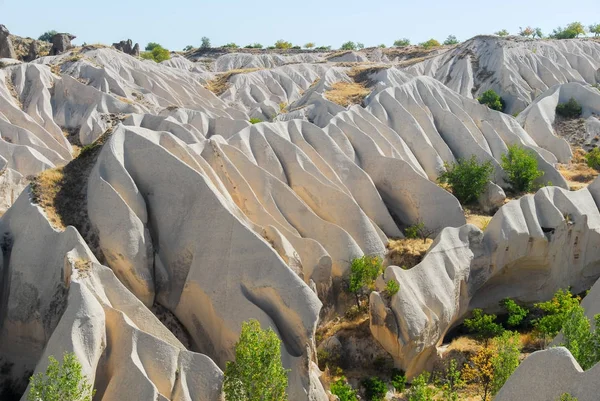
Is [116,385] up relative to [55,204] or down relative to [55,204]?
down

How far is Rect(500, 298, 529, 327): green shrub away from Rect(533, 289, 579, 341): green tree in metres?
0.53

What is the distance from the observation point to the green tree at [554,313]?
22.0m

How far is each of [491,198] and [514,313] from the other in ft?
29.1

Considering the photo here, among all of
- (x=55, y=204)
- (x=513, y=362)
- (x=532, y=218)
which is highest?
(x=55, y=204)

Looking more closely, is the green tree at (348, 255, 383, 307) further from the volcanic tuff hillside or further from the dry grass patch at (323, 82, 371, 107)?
the dry grass patch at (323, 82, 371, 107)

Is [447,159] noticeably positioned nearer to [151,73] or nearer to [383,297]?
[383,297]

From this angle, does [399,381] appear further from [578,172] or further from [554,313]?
[578,172]

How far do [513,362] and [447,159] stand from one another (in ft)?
63.2

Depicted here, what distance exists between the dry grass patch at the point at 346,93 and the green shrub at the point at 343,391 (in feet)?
87.6

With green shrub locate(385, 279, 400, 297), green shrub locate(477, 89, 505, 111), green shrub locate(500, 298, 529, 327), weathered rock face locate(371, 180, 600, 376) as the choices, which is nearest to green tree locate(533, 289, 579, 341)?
green shrub locate(500, 298, 529, 327)

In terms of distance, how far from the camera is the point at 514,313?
81.8 ft

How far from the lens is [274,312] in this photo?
748 inches

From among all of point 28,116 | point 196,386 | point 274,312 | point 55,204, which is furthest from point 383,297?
point 28,116

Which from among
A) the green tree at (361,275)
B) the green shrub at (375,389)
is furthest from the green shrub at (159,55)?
the green shrub at (375,389)
